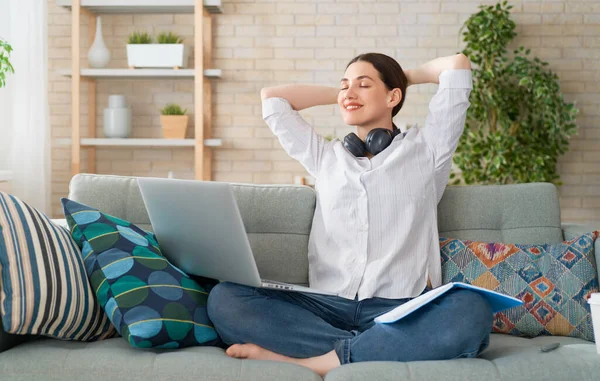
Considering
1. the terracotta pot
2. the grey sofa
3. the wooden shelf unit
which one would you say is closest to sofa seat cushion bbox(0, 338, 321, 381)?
the grey sofa

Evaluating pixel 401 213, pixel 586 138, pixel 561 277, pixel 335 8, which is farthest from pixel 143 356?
pixel 586 138

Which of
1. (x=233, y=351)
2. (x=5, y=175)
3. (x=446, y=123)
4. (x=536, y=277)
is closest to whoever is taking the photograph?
(x=233, y=351)

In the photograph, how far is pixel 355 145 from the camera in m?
2.29

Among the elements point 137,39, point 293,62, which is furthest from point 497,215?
point 137,39

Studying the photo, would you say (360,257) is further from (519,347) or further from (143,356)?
(143,356)

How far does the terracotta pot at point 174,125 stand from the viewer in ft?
14.4

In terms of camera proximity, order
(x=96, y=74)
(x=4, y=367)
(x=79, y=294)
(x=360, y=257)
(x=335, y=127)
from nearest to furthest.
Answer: (x=4, y=367) < (x=79, y=294) < (x=360, y=257) < (x=96, y=74) < (x=335, y=127)

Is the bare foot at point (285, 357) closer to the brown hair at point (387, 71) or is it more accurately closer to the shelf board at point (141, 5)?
the brown hair at point (387, 71)

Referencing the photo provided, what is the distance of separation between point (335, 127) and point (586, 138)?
5.31ft

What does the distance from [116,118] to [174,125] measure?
14.1 inches

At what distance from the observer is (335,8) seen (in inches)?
179

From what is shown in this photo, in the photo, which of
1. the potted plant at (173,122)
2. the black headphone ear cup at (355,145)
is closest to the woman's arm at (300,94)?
the black headphone ear cup at (355,145)

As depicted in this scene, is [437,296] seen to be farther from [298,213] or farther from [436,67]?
[436,67]

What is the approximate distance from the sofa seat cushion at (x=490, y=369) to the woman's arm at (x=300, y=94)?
1075 mm
